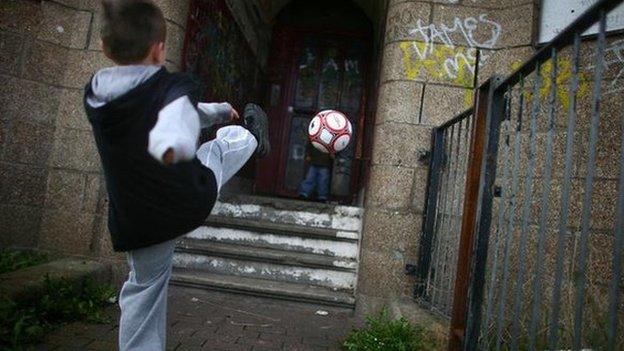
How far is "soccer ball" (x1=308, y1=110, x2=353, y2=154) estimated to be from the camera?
402 centimetres

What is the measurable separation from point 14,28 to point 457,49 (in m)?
3.62

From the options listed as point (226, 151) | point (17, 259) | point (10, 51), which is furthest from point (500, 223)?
point (10, 51)

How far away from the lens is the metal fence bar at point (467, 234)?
2102mm

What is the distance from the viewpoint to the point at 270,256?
3.84 m

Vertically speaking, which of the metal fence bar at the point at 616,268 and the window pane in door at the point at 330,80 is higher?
the window pane in door at the point at 330,80

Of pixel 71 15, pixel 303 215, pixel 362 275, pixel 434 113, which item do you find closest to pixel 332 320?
pixel 362 275

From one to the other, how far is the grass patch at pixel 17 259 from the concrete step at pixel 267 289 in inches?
39.9

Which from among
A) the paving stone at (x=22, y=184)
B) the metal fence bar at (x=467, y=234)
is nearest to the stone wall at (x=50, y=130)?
the paving stone at (x=22, y=184)

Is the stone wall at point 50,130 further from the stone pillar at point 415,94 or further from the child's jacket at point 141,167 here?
the child's jacket at point 141,167

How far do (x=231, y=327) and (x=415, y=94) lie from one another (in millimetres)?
2316

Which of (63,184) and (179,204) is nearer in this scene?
(179,204)

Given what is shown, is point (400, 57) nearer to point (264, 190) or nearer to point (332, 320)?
point (332, 320)

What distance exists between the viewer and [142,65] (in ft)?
5.23

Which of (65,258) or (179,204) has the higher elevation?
(179,204)
